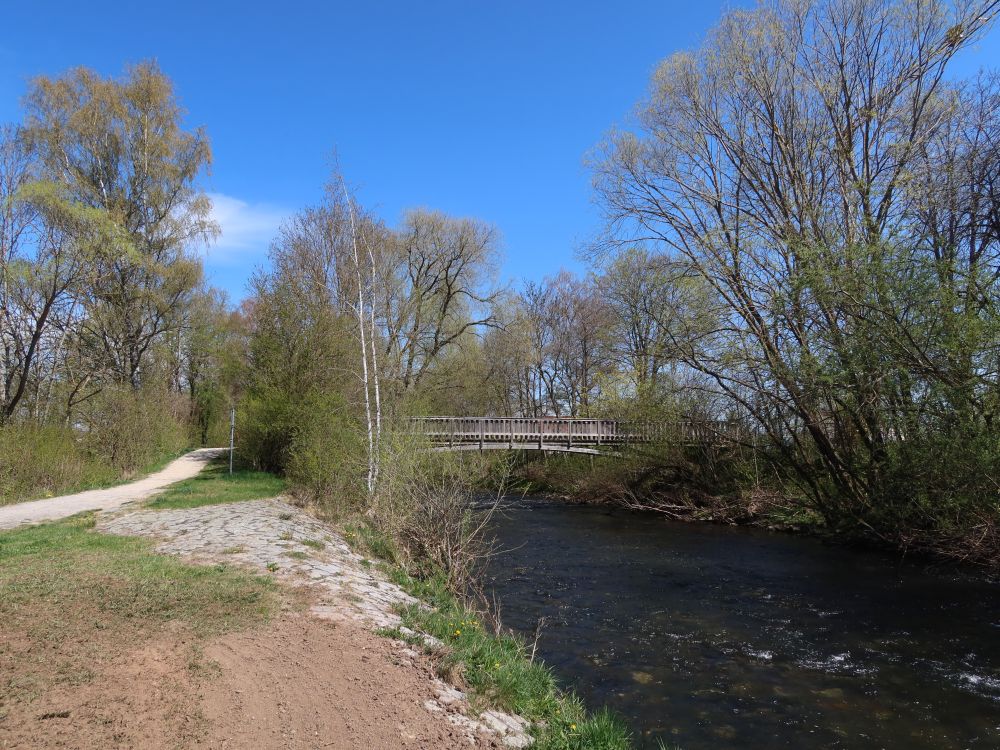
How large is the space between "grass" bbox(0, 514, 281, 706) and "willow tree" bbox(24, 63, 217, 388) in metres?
15.8

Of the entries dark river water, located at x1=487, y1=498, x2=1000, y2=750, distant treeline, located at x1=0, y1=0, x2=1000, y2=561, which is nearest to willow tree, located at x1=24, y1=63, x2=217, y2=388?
distant treeline, located at x1=0, y1=0, x2=1000, y2=561

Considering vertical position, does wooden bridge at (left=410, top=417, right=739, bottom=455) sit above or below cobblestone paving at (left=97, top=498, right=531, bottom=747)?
above

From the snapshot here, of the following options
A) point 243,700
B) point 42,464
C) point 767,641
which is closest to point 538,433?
point 42,464

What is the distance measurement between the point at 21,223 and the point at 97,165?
25.7ft

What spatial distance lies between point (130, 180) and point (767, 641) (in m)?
25.6

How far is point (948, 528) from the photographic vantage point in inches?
484

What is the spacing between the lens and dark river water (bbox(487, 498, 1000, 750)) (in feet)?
20.5

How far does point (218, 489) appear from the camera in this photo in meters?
15.2

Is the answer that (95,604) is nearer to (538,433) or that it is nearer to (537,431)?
(538,433)

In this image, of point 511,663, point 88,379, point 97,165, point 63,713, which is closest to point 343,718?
point 63,713

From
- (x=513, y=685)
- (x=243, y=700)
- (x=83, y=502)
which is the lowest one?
(x=513, y=685)

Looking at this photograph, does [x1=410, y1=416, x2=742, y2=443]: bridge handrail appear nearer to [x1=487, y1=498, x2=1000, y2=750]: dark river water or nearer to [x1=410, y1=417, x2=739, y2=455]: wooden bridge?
[x1=410, y1=417, x2=739, y2=455]: wooden bridge

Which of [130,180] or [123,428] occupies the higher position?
[130,180]

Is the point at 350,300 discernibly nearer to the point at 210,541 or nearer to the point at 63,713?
the point at 210,541
